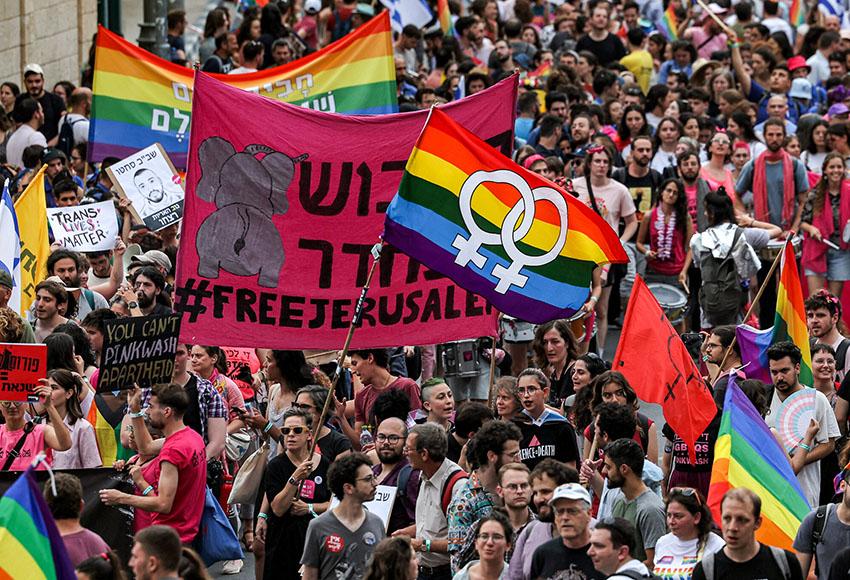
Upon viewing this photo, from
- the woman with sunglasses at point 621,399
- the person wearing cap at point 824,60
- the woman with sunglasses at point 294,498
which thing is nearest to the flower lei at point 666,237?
the woman with sunglasses at point 621,399

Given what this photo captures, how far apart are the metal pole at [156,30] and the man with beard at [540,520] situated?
1399 centimetres

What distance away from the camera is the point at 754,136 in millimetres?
20297

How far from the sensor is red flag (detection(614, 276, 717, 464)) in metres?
11.8

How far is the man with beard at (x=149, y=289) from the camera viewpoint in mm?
13703

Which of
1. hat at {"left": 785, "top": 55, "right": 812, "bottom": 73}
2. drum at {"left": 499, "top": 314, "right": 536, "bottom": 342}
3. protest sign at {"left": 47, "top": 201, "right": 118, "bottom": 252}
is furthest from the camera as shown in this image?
hat at {"left": 785, "top": 55, "right": 812, "bottom": 73}

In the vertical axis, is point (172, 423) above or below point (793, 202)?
above

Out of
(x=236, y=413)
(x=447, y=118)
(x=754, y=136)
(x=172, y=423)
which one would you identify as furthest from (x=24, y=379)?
(x=754, y=136)

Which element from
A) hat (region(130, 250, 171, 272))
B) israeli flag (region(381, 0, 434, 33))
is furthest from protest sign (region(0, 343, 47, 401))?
israeli flag (region(381, 0, 434, 33))

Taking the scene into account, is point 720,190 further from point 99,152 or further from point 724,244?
point 99,152

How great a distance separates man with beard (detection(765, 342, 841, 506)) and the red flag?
1.69ft

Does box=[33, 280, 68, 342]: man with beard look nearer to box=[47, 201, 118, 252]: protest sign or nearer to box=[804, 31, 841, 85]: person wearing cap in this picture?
box=[47, 201, 118, 252]: protest sign

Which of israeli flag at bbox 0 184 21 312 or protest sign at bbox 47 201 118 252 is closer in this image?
israeli flag at bbox 0 184 21 312

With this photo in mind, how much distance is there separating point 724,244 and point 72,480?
828 centimetres

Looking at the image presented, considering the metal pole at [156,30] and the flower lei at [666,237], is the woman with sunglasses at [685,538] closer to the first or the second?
the flower lei at [666,237]
